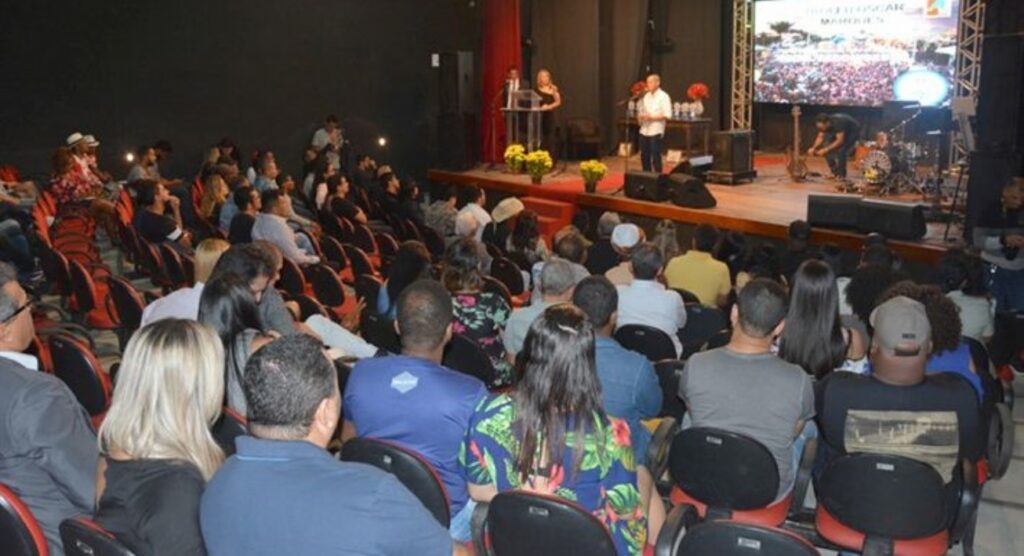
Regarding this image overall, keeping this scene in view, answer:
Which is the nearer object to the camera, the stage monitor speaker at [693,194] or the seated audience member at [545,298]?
the seated audience member at [545,298]

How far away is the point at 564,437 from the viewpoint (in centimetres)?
264

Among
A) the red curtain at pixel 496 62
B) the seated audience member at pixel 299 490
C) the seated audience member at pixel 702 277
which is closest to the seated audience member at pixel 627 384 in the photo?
the seated audience member at pixel 299 490

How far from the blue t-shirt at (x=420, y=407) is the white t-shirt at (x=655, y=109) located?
9.80 metres

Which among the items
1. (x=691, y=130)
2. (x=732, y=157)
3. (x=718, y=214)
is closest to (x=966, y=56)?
(x=732, y=157)

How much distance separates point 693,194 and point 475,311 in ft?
20.1

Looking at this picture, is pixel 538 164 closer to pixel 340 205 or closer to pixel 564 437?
pixel 340 205

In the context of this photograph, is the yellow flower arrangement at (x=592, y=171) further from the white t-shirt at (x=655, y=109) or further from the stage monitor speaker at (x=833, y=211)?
the stage monitor speaker at (x=833, y=211)

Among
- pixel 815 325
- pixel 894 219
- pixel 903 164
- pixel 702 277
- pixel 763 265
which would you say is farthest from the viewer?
pixel 903 164

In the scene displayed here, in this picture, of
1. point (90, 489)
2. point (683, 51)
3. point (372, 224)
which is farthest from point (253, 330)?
point (683, 51)

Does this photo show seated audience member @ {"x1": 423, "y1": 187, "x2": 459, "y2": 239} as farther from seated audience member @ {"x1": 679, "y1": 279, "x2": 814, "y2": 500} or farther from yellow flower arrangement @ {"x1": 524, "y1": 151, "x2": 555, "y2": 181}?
seated audience member @ {"x1": 679, "y1": 279, "x2": 814, "y2": 500}

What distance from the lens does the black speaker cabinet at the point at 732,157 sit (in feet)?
40.1

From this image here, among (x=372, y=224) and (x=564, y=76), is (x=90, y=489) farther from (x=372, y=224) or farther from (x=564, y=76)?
(x=564, y=76)

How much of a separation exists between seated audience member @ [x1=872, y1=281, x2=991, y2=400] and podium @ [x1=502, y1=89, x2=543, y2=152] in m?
9.44

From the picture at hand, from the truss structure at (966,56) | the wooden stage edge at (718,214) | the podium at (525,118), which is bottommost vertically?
the wooden stage edge at (718,214)
